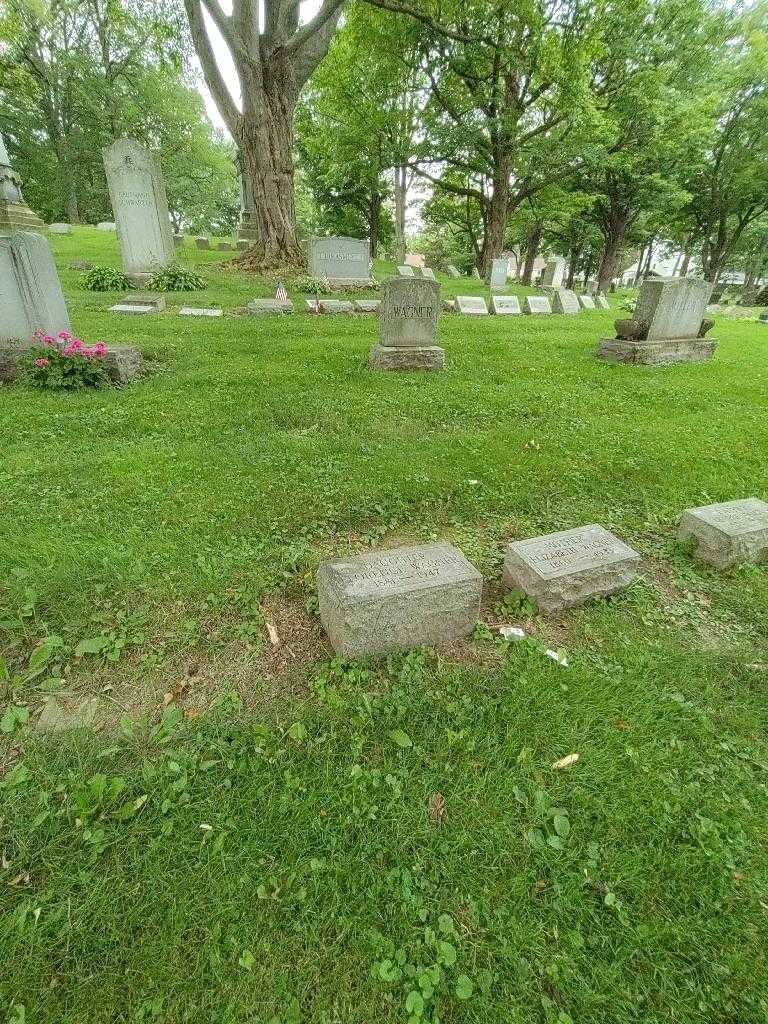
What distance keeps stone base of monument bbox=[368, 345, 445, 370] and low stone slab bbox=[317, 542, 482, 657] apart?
487 cm

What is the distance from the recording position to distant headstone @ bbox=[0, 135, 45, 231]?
15.4m

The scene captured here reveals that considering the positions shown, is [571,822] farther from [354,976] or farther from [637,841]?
[354,976]

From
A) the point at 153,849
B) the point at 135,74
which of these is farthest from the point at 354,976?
the point at 135,74

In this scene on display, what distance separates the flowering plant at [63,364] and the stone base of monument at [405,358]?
3.50 m

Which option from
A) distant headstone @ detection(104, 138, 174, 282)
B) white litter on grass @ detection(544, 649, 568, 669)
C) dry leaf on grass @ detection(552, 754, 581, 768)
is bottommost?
dry leaf on grass @ detection(552, 754, 581, 768)

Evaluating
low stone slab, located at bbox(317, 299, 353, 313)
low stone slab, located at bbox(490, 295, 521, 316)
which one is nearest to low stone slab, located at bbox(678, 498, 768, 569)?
low stone slab, located at bbox(317, 299, 353, 313)

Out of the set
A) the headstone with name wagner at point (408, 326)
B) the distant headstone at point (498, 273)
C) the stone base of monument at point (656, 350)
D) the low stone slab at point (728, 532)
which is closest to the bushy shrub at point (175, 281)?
the headstone with name wagner at point (408, 326)

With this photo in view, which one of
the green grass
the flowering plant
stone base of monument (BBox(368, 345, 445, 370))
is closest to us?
the green grass

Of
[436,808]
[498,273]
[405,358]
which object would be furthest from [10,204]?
[436,808]

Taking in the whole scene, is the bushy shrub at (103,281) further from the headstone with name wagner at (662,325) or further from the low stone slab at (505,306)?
the headstone with name wagner at (662,325)

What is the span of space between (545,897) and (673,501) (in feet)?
11.3

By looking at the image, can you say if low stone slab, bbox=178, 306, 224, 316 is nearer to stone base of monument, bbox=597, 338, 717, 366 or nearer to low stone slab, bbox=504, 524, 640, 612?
stone base of monument, bbox=597, 338, 717, 366

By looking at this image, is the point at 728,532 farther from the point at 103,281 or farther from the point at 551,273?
the point at 551,273

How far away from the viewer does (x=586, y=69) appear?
1472cm
